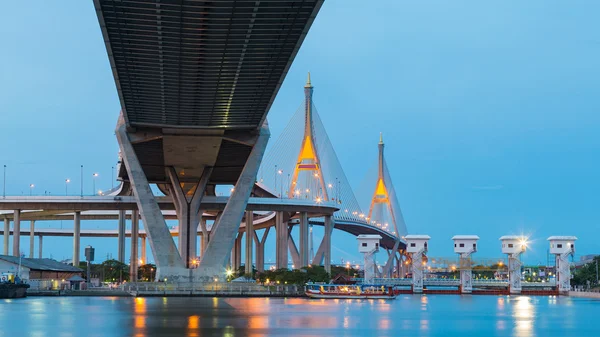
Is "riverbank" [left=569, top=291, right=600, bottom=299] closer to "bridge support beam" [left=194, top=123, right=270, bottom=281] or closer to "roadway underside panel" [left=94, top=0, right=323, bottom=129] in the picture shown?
"bridge support beam" [left=194, top=123, right=270, bottom=281]

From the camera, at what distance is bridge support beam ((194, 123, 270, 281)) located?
72.2m

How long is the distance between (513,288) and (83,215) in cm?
5810

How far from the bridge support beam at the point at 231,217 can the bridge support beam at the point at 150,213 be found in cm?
240

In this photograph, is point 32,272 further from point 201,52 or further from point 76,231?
point 201,52

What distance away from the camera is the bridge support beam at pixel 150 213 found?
71250mm

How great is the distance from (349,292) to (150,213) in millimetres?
17202

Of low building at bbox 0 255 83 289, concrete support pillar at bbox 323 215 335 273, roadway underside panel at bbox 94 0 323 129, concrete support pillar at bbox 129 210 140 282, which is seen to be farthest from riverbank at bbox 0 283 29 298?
concrete support pillar at bbox 323 215 335 273

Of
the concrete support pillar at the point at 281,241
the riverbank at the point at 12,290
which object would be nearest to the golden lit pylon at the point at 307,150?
the concrete support pillar at the point at 281,241

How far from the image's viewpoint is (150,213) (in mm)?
72625

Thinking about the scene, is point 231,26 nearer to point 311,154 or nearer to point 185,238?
point 185,238

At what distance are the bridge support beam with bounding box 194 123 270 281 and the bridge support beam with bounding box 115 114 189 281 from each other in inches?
94.3

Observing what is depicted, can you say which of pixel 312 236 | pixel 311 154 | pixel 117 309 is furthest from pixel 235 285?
pixel 312 236

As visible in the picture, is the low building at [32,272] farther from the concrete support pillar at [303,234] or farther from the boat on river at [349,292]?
the concrete support pillar at [303,234]

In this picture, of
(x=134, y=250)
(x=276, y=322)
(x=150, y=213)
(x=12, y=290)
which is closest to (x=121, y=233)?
(x=134, y=250)
